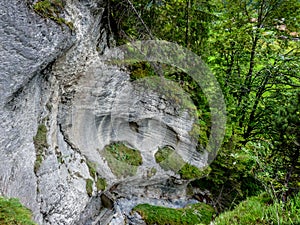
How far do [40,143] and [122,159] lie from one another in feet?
6.47

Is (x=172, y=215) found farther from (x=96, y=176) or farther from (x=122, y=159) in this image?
(x=96, y=176)

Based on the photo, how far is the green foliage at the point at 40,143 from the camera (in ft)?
10.4

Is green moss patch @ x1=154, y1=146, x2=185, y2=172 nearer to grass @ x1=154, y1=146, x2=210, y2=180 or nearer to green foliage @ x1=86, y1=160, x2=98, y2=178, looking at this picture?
grass @ x1=154, y1=146, x2=210, y2=180

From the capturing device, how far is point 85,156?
4.42 m

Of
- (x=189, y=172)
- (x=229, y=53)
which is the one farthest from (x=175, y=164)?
(x=229, y=53)

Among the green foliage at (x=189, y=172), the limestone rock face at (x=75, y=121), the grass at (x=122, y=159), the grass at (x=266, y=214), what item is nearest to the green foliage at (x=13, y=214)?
the limestone rock face at (x=75, y=121)

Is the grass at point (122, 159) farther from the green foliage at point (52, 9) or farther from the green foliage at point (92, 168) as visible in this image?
the green foliage at point (52, 9)

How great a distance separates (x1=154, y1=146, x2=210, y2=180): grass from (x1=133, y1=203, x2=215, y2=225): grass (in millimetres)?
737

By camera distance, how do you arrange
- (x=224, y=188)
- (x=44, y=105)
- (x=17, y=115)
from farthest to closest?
(x=224, y=188) < (x=44, y=105) < (x=17, y=115)

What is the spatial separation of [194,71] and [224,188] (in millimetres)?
3088

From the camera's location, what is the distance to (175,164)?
5309mm

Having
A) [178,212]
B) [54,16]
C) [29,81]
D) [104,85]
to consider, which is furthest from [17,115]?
[178,212]

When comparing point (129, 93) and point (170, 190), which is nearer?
point (129, 93)

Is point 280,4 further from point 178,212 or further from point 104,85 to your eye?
point 178,212
